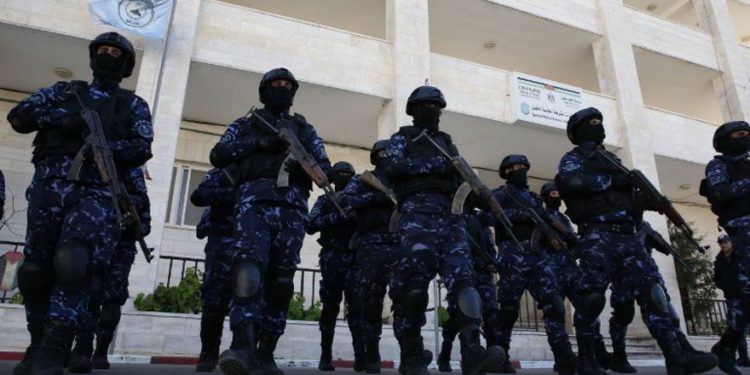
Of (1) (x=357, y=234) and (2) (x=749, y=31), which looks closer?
(1) (x=357, y=234)

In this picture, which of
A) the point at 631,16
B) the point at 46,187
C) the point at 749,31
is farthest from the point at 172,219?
the point at 749,31

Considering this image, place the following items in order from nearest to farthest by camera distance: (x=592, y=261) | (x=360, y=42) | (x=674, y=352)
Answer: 1. (x=674, y=352)
2. (x=592, y=261)
3. (x=360, y=42)

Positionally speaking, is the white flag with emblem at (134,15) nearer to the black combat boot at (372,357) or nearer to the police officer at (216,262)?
the police officer at (216,262)

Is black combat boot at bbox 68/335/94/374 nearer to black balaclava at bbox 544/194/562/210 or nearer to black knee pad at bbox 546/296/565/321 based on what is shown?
black knee pad at bbox 546/296/565/321


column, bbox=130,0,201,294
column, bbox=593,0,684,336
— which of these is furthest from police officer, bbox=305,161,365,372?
column, bbox=593,0,684,336

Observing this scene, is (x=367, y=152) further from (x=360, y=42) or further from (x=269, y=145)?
(x=269, y=145)

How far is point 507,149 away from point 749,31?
10.6 m

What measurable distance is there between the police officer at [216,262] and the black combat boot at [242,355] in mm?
1119

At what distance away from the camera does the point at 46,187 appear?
2857 millimetres

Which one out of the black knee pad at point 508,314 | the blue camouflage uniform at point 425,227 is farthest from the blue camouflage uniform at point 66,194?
the black knee pad at point 508,314

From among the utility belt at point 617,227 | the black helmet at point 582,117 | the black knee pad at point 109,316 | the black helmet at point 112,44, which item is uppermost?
the black helmet at point 582,117

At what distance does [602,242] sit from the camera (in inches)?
153

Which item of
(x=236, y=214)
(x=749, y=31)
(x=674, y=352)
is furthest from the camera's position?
(x=749, y=31)

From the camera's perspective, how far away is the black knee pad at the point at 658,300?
3.62 m
